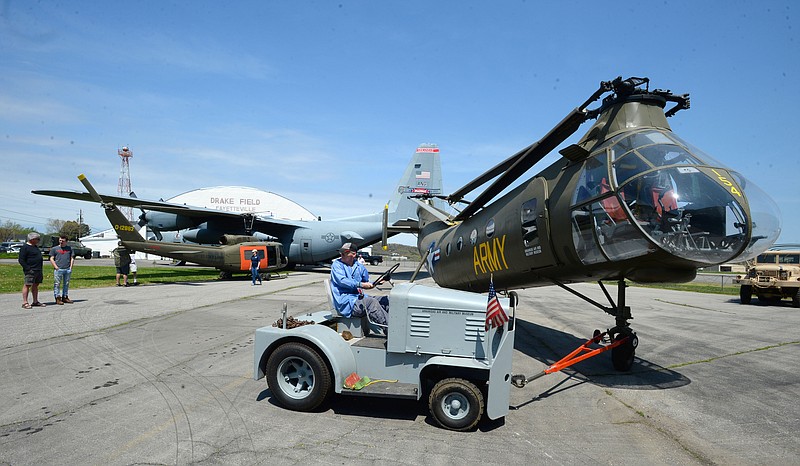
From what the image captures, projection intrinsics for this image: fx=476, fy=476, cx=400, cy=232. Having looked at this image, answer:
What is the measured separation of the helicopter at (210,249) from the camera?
22.3 meters

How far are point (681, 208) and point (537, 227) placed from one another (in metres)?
2.27

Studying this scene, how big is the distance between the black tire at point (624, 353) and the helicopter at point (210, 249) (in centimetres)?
2089

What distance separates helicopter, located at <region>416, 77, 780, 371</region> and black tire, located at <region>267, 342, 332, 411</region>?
4040 millimetres

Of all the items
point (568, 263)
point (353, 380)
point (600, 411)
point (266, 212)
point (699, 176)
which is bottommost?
point (600, 411)

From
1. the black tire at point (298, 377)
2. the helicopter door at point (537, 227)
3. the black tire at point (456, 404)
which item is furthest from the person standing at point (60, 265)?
the black tire at point (456, 404)

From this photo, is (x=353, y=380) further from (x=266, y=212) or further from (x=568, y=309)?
(x=266, y=212)

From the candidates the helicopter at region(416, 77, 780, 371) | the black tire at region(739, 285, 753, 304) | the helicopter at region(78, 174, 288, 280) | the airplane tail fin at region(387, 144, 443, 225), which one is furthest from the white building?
the helicopter at region(416, 77, 780, 371)

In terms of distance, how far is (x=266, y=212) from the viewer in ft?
241

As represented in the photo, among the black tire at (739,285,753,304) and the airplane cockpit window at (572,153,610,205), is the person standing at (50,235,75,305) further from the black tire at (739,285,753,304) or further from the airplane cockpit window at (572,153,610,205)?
the black tire at (739,285,753,304)

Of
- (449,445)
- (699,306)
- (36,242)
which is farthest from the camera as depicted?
(699,306)

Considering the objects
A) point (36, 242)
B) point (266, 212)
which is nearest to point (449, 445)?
point (36, 242)

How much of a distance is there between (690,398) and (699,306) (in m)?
13.4

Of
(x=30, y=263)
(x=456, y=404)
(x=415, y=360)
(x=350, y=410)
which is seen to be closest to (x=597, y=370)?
(x=456, y=404)

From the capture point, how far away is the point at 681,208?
5777 mm
